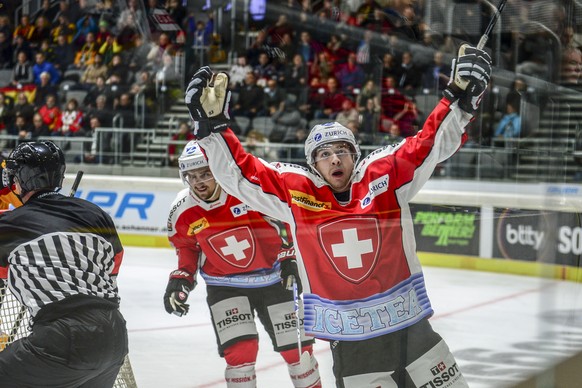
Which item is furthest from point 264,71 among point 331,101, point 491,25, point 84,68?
point 491,25

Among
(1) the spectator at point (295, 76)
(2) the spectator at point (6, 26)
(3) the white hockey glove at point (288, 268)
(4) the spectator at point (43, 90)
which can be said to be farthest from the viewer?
(3) the white hockey glove at point (288, 268)

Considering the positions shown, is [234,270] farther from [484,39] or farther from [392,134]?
[484,39]

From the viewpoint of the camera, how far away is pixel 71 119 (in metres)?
1.80

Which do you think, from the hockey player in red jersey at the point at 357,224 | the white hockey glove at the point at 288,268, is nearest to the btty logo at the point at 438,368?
the hockey player in red jersey at the point at 357,224

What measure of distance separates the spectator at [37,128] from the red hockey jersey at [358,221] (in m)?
0.31

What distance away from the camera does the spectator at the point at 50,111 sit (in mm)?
1782

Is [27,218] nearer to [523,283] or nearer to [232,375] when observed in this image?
[232,375]

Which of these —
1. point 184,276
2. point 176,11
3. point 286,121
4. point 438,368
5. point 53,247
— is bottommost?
point 438,368

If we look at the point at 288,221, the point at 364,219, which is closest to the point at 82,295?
the point at 288,221

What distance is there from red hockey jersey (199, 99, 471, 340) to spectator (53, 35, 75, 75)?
31 centimetres

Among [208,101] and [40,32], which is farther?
[208,101]

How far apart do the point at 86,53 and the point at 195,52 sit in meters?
0.21

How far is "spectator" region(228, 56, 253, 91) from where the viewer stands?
185cm

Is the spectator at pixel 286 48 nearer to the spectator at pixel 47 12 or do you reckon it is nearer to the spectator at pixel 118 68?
the spectator at pixel 118 68
